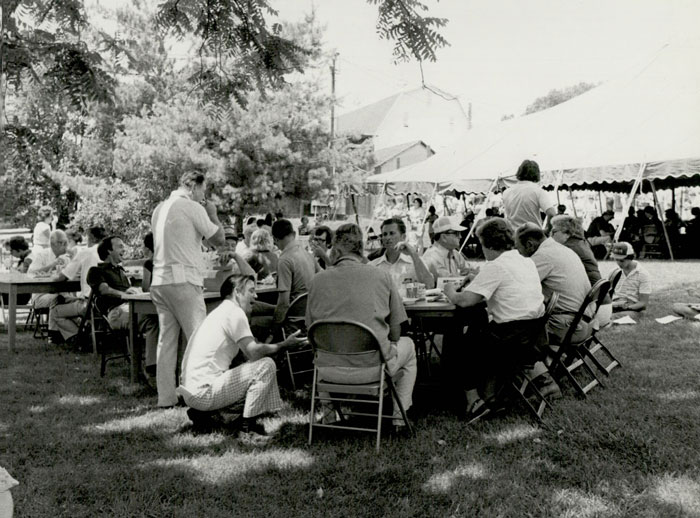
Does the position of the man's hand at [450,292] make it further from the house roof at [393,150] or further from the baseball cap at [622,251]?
the house roof at [393,150]

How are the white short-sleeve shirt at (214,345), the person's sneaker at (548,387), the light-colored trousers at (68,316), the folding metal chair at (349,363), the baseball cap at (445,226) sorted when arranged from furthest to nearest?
the light-colored trousers at (68,316) < the baseball cap at (445,226) < the person's sneaker at (548,387) < the white short-sleeve shirt at (214,345) < the folding metal chair at (349,363)

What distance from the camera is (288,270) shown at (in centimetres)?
625

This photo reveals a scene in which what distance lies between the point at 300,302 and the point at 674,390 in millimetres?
3143

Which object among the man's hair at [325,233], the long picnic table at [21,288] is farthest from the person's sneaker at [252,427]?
the long picnic table at [21,288]

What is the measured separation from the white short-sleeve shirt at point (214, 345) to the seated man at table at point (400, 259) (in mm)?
1862

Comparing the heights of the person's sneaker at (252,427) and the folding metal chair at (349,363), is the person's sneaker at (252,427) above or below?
below

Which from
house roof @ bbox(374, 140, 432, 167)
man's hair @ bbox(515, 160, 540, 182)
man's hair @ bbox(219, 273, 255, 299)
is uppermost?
house roof @ bbox(374, 140, 432, 167)

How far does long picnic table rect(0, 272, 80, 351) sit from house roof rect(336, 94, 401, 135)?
143ft

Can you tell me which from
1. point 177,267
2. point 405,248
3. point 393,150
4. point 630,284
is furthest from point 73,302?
point 393,150

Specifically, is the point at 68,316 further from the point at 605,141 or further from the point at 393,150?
the point at 393,150

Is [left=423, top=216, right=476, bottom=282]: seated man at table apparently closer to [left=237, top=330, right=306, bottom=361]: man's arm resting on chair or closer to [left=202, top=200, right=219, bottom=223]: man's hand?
[left=202, top=200, right=219, bottom=223]: man's hand

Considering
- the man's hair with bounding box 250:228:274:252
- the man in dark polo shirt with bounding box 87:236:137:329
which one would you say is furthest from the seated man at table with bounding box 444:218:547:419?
the man in dark polo shirt with bounding box 87:236:137:329

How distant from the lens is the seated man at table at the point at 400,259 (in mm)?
6207

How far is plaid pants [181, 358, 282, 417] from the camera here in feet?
15.1
